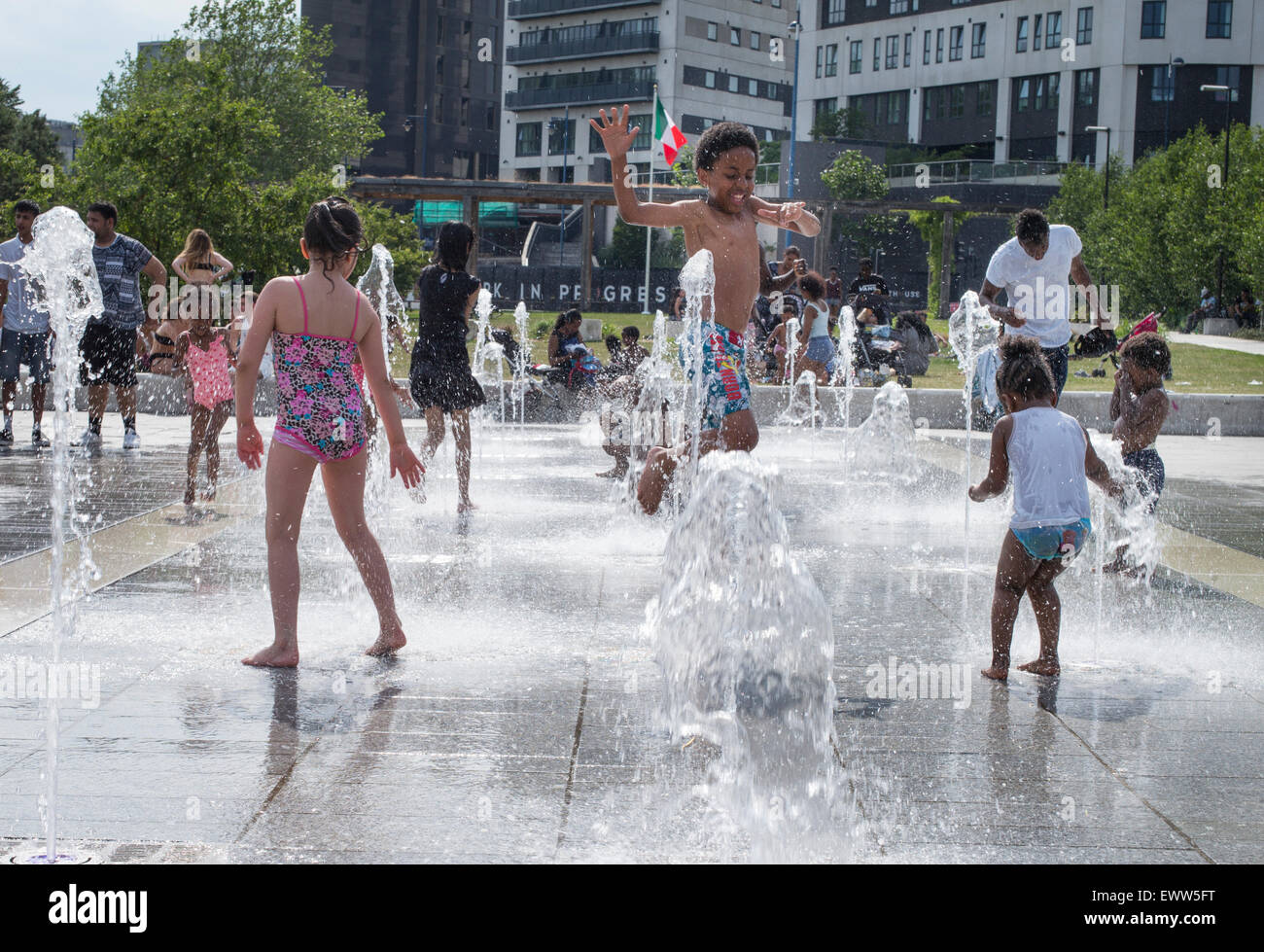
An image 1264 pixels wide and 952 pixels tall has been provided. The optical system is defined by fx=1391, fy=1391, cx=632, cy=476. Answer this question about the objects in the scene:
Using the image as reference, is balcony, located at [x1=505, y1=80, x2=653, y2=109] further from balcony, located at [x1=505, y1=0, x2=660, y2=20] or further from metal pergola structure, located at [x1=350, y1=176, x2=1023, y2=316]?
metal pergola structure, located at [x1=350, y1=176, x2=1023, y2=316]

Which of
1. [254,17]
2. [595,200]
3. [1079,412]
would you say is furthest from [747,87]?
[1079,412]

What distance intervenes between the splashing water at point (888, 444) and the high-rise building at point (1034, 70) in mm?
53708

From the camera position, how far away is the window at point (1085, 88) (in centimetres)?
6888

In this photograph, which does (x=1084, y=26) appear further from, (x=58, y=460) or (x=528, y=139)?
(x=58, y=460)

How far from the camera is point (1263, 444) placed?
13.9m

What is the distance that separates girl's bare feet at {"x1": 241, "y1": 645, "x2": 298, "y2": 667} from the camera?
15.4 feet

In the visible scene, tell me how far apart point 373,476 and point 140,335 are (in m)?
3.13

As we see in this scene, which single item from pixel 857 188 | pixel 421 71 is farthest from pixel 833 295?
pixel 421 71

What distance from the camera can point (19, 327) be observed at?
35.4ft

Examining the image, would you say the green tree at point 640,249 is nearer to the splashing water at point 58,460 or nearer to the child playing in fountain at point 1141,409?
the splashing water at point 58,460

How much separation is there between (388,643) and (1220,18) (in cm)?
7189

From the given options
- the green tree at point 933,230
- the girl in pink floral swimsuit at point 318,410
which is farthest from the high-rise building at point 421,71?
the girl in pink floral swimsuit at point 318,410

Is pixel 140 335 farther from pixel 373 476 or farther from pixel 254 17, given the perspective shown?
pixel 254 17

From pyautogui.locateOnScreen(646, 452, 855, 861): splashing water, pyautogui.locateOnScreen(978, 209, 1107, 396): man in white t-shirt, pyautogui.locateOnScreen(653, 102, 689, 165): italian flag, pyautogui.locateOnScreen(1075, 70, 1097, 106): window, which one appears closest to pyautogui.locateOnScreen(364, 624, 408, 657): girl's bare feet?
pyautogui.locateOnScreen(646, 452, 855, 861): splashing water
